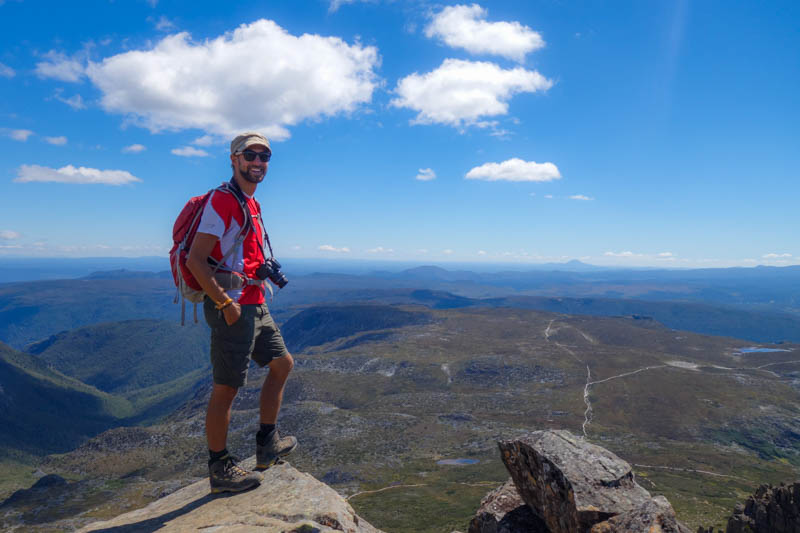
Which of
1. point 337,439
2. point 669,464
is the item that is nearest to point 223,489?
A: point 669,464

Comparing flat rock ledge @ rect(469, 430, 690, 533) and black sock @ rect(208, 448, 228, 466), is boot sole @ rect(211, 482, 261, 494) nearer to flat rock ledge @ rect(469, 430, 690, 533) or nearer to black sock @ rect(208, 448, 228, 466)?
black sock @ rect(208, 448, 228, 466)

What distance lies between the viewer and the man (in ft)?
25.6

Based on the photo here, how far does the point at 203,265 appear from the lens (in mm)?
7660

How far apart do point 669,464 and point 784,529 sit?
82526 mm

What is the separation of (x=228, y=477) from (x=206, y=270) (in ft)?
14.7

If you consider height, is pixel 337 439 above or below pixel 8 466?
above

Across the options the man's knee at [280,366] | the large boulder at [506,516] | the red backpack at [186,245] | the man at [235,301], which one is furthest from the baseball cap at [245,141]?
the large boulder at [506,516]

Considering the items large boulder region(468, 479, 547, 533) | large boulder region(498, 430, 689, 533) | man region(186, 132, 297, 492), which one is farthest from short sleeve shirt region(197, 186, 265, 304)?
large boulder region(468, 479, 547, 533)

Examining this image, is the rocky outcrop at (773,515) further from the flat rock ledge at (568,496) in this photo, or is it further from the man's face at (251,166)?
the man's face at (251,166)

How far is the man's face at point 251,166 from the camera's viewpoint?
341 inches

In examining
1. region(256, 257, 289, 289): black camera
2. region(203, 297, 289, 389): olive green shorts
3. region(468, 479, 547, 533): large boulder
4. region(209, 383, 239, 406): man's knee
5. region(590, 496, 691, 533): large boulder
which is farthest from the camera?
region(468, 479, 547, 533): large boulder

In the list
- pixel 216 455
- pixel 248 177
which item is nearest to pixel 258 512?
pixel 216 455

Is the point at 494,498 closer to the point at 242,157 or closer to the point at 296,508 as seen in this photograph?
the point at 296,508

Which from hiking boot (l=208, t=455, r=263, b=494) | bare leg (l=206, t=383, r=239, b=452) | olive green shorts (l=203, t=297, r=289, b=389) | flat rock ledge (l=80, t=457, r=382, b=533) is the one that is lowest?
flat rock ledge (l=80, t=457, r=382, b=533)
